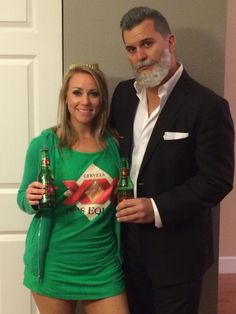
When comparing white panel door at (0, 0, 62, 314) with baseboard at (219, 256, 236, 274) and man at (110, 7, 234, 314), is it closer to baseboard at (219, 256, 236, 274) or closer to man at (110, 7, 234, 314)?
man at (110, 7, 234, 314)

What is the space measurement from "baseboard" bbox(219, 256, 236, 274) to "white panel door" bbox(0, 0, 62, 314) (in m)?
1.49

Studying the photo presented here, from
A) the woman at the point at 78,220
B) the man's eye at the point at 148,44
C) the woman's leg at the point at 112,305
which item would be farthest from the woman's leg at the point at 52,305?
the man's eye at the point at 148,44

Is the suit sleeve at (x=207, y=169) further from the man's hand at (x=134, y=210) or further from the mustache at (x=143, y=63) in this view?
the mustache at (x=143, y=63)

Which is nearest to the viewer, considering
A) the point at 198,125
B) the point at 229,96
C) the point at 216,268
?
the point at 198,125

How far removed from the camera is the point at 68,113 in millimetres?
1643

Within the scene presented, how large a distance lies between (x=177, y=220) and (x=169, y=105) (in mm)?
419

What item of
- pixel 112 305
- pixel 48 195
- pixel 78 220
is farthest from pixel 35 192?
pixel 112 305

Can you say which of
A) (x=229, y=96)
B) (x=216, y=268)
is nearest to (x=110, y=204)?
(x=216, y=268)

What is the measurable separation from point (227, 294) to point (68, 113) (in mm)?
1775

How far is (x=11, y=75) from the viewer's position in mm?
1932

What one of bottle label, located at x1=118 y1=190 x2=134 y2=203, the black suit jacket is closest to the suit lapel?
the black suit jacket

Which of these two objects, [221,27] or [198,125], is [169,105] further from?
[221,27]

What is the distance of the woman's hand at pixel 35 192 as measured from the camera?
1435mm

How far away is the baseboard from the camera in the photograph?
2.99 metres
